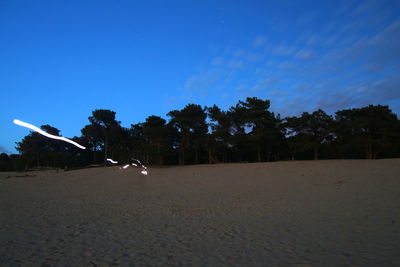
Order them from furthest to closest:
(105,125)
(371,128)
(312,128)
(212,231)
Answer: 1. (105,125)
2. (312,128)
3. (371,128)
4. (212,231)

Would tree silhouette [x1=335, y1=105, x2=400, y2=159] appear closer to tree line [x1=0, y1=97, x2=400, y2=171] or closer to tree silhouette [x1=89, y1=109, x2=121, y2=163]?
tree line [x1=0, y1=97, x2=400, y2=171]

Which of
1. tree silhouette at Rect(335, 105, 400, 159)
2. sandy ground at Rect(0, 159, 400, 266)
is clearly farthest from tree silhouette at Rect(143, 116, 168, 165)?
tree silhouette at Rect(335, 105, 400, 159)

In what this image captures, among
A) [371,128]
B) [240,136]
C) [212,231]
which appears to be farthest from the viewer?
[240,136]

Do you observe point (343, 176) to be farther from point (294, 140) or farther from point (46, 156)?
point (46, 156)

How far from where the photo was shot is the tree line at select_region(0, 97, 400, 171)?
84.3 feet

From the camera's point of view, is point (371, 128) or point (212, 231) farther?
point (371, 128)

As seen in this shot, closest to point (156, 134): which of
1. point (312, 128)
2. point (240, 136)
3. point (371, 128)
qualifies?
point (240, 136)

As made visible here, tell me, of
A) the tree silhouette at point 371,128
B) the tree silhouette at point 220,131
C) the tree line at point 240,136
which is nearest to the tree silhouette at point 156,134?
the tree line at point 240,136

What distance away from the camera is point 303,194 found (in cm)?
1169

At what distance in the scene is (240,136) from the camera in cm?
3120

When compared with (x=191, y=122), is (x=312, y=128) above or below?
below

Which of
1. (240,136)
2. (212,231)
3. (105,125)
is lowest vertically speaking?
(212,231)

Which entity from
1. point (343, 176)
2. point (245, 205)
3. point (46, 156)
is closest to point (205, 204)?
point (245, 205)

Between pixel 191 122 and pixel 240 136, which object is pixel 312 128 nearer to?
pixel 240 136
